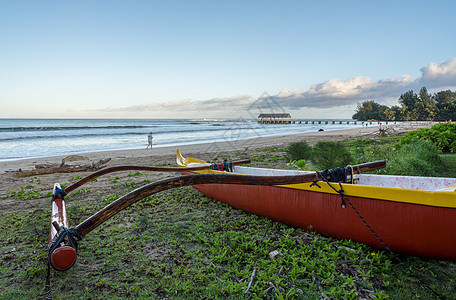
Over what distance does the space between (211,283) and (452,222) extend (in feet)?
7.25

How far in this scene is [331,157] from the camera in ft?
A: 18.6

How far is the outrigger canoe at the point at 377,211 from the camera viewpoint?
7.34 feet

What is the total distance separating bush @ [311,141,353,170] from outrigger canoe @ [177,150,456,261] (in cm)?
188

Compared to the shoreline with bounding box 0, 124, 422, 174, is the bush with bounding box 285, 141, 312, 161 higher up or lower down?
higher up

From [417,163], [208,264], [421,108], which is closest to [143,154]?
[208,264]

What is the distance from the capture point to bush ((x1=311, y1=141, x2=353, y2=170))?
5.54 meters

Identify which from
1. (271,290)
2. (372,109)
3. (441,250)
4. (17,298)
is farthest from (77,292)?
(372,109)

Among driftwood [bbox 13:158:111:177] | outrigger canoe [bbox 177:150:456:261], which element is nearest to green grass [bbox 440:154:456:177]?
outrigger canoe [bbox 177:150:456:261]

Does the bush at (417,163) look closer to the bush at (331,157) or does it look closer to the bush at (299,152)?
the bush at (331,157)

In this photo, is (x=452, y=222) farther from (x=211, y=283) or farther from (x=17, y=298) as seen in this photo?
(x=17, y=298)

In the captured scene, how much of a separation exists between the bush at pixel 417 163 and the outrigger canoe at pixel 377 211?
5.54 ft

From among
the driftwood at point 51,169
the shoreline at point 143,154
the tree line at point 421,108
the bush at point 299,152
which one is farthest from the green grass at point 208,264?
the tree line at point 421,108

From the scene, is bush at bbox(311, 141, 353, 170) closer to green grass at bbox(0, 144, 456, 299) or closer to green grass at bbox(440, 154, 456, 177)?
green grass at bbox(440, 154, 456, 177)

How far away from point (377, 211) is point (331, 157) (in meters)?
3.26
